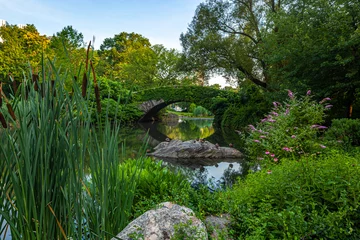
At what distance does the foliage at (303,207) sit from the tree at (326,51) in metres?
7.16

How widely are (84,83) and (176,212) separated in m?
0.93

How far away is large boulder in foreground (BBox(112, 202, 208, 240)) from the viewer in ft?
5.11

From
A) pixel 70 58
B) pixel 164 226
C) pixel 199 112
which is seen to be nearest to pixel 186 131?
pixel 164 226

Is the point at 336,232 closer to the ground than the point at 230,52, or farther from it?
closer to the ground

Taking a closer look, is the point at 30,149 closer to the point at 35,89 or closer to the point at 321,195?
the point at 35,89

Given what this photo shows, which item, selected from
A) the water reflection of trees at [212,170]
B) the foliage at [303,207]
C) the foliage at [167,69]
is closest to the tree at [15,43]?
the foliage at [167,69]

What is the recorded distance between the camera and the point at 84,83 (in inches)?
49.5

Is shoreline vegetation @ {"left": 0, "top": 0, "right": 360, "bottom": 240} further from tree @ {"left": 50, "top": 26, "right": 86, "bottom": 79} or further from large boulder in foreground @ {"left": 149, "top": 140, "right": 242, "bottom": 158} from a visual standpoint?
large boulder in foreground @ {"left": 149, "top": 140, "right": 242, "bottom": 158}

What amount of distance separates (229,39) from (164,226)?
15.2 metres

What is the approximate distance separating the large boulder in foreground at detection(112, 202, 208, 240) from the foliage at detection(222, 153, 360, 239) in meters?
0.33

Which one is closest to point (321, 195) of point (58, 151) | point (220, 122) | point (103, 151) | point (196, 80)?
point (103, 151)

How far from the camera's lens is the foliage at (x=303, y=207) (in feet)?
5.60

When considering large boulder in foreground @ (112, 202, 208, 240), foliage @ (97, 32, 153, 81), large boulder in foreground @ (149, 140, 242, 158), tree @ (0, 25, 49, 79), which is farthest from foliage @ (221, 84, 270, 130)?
foliage @ (97, 32, 153, 81)

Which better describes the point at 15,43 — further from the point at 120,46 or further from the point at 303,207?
the point at 303,207
